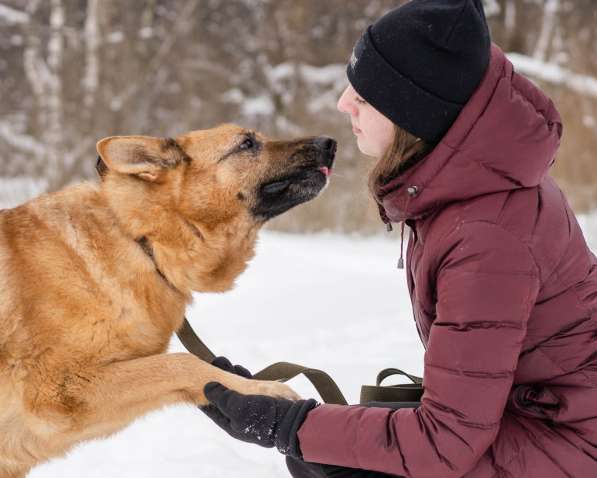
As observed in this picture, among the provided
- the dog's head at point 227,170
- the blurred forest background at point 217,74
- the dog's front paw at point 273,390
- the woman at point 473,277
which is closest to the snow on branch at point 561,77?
the blurred forest background at point 217,74

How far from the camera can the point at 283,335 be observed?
16.0ft

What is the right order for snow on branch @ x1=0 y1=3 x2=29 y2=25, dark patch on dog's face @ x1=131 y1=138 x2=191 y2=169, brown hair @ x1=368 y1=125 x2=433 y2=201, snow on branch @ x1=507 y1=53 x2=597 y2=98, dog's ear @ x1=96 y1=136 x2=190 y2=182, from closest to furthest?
brown hair @ x1=368 y1=125 x2=433 y2=201, dog's ear @ x1=96 y1=136 x2=190 y2=182, dark patch on dog's face @ x1=131 y1=138 x2=191 y2=169, snow on branch @ x1=507 y1=53 x2=597 y2=98, snow on branch @ x1=0 y1=3 x2=29 y2=25

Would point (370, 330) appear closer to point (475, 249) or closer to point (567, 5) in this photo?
point (475, 249)

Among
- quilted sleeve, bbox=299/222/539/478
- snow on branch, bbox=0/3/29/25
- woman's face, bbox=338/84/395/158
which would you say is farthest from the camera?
snow on branch, bbox=0/3/29/25

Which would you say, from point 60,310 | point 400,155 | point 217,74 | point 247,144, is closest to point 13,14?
point 217,74

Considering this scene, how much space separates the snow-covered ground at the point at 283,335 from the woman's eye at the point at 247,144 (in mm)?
1205

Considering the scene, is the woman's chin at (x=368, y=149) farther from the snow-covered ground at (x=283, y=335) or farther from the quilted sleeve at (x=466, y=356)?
the snow-covered ground at (x=283, y=335)

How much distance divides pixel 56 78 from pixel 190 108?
4.73 m

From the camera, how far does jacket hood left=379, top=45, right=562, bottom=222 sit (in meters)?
1.59

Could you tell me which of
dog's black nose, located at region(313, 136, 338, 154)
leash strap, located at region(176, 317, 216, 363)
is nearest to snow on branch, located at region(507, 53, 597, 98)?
dog's black nose, located at region(313, 136, 338, 154)

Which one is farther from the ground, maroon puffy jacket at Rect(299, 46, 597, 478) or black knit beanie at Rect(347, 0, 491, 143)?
black knit beanie at Rect(347, 0, 491, 143)

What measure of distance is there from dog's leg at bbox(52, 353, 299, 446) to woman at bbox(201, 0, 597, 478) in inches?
18.6

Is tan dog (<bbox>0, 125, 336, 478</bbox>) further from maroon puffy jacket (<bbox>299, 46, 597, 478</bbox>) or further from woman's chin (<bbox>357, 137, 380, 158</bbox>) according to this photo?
woman's chin (<bbox>357, 137, 380, 158</bbox>)

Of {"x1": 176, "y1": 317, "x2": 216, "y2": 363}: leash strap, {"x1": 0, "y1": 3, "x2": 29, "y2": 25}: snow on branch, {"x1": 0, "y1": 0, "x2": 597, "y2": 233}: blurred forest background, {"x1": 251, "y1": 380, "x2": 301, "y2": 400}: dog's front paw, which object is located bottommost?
{"x1": 0, "y1": 0, "x2": 597, "y2": 233}: blurred forest background
